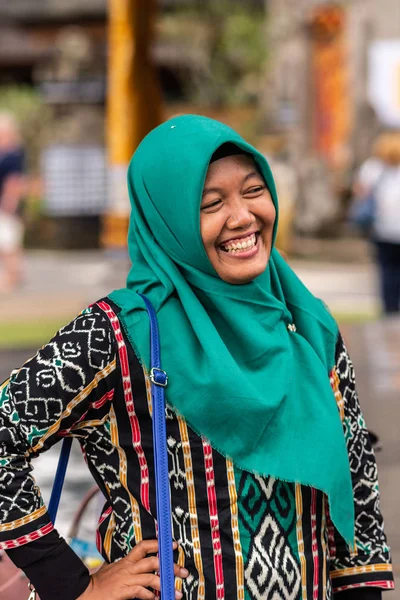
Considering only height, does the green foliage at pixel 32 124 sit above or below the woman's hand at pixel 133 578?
below

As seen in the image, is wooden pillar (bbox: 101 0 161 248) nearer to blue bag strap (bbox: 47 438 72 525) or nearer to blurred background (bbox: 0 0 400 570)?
blurred background (bbox: 0 0 400 570)

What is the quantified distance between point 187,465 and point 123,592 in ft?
0.84

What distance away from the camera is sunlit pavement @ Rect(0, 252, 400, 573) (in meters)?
4.86

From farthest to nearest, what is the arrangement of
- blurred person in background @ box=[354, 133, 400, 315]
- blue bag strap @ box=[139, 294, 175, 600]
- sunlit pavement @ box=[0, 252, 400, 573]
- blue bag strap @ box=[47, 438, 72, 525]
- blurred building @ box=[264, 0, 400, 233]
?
blurred building @ box=[264, 0, 400, 233], blurred person in background @ box=[354, 133, 400, 315], sunlit pavement @ box=[0, 252, 400, 573], blue bag strap @ box=[47, 438, 72, 525], blue bag strap @ box=[139, 294, 175, 600]

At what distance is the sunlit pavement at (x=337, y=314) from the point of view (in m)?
4.86

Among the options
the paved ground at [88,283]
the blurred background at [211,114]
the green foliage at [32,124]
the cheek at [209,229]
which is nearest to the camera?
the cheek at [209,229]

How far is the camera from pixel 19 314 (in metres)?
10.3

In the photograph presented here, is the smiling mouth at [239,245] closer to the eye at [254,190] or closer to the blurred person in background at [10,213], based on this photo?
the eye at [254,190]

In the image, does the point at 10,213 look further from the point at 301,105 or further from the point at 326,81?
the point at 326,81

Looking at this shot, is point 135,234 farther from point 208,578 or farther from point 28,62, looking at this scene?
point 28,62

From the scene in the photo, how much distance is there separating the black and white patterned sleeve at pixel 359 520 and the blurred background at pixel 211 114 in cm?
182

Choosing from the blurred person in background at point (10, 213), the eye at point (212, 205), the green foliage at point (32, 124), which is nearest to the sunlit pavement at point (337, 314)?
the blurred person in background at point (10, 213)

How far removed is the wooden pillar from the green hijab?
5983 millimetres

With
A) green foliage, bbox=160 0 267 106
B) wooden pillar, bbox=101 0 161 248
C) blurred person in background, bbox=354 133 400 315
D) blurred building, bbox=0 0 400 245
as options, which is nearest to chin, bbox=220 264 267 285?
wooden pillar, bbox=101 0 161 248
